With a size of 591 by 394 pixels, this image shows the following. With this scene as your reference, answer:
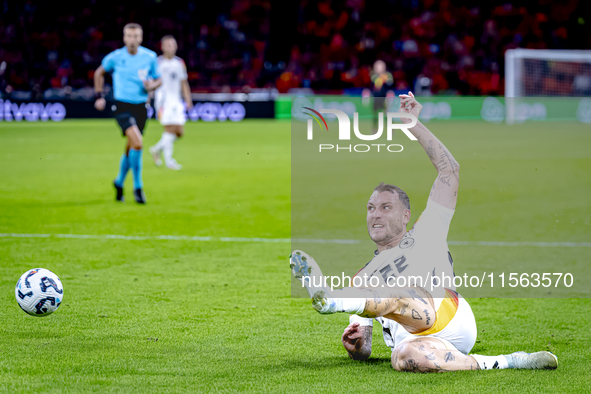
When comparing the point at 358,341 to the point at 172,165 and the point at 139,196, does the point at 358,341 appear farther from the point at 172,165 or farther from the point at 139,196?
the point at 172,165

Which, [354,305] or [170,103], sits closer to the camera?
[354,305]

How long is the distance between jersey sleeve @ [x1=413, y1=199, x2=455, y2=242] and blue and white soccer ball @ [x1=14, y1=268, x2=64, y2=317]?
6.88 ft

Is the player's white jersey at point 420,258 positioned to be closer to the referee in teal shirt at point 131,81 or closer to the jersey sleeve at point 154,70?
the referee in teal shirt at point 131,81

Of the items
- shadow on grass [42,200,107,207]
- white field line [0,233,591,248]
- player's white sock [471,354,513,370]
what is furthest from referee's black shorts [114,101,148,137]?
player's white sock [471,354,513,370]

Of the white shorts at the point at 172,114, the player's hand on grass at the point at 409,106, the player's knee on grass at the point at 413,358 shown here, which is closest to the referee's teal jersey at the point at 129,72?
the white shorts at the point at 172,114

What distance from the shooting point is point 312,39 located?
3112 centimetres

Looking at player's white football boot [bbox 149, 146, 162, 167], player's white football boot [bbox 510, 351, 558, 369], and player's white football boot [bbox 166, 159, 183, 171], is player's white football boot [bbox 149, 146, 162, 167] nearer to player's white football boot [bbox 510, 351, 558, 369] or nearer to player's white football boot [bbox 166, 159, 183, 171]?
player's white football boot [bbox 166, 159, 183, 171]

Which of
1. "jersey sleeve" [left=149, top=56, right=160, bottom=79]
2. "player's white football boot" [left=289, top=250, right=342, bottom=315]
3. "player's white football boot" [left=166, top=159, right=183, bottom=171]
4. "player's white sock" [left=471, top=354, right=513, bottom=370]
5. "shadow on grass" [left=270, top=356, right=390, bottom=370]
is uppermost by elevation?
"jersey sleeve" [left=149, top=56, right=160, bottom=79]

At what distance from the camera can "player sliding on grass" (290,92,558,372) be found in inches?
135

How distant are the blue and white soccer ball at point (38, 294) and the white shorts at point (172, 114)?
9376mm

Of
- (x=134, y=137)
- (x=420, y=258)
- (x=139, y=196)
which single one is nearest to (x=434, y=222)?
(x=420, y=258)

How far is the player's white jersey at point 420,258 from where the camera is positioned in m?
3.49

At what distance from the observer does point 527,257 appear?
21.2ft

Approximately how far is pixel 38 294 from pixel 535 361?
265 centimetres
